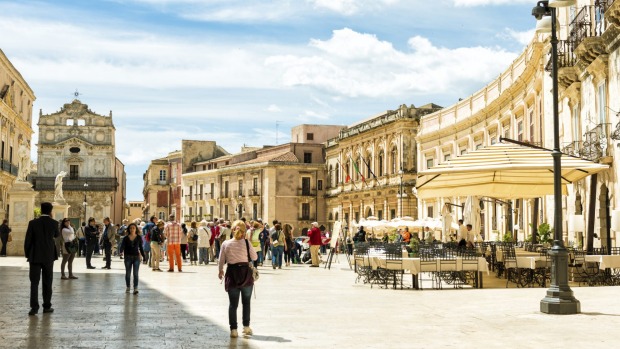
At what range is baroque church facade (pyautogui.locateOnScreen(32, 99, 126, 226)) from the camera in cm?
7681

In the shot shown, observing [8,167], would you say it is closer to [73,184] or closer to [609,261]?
[73,184]

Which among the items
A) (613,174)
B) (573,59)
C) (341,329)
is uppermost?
(573,59)

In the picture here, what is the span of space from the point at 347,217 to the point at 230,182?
1717cm

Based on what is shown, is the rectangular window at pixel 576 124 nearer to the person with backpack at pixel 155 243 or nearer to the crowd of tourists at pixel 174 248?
the crowd of tourists at pixel 174 248

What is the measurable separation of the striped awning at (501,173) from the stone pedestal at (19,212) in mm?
18198

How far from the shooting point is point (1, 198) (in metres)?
45.7

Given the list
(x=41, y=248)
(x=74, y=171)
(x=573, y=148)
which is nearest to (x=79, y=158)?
(x=74, y=171)

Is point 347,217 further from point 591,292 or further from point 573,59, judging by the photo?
point 591,292

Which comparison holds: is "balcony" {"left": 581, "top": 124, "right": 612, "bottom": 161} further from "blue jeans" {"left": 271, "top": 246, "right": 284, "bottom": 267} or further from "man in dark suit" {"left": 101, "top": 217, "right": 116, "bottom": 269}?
"man in dark suit" {"left": 101, "top": 217, "right": 116, "bottom": 269}

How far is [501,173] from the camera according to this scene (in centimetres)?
1898

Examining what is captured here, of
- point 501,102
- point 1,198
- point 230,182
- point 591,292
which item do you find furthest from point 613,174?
point 230,182

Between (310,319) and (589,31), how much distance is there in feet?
51.4

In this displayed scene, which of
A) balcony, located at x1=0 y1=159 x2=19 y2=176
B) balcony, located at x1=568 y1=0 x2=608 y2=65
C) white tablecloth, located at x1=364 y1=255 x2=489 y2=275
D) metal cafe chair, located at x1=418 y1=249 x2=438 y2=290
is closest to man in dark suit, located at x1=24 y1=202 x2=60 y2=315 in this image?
white tablecloth, located at x1=364 y1=255 x2=489 y2=275

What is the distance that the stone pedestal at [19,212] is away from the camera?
31641mm
